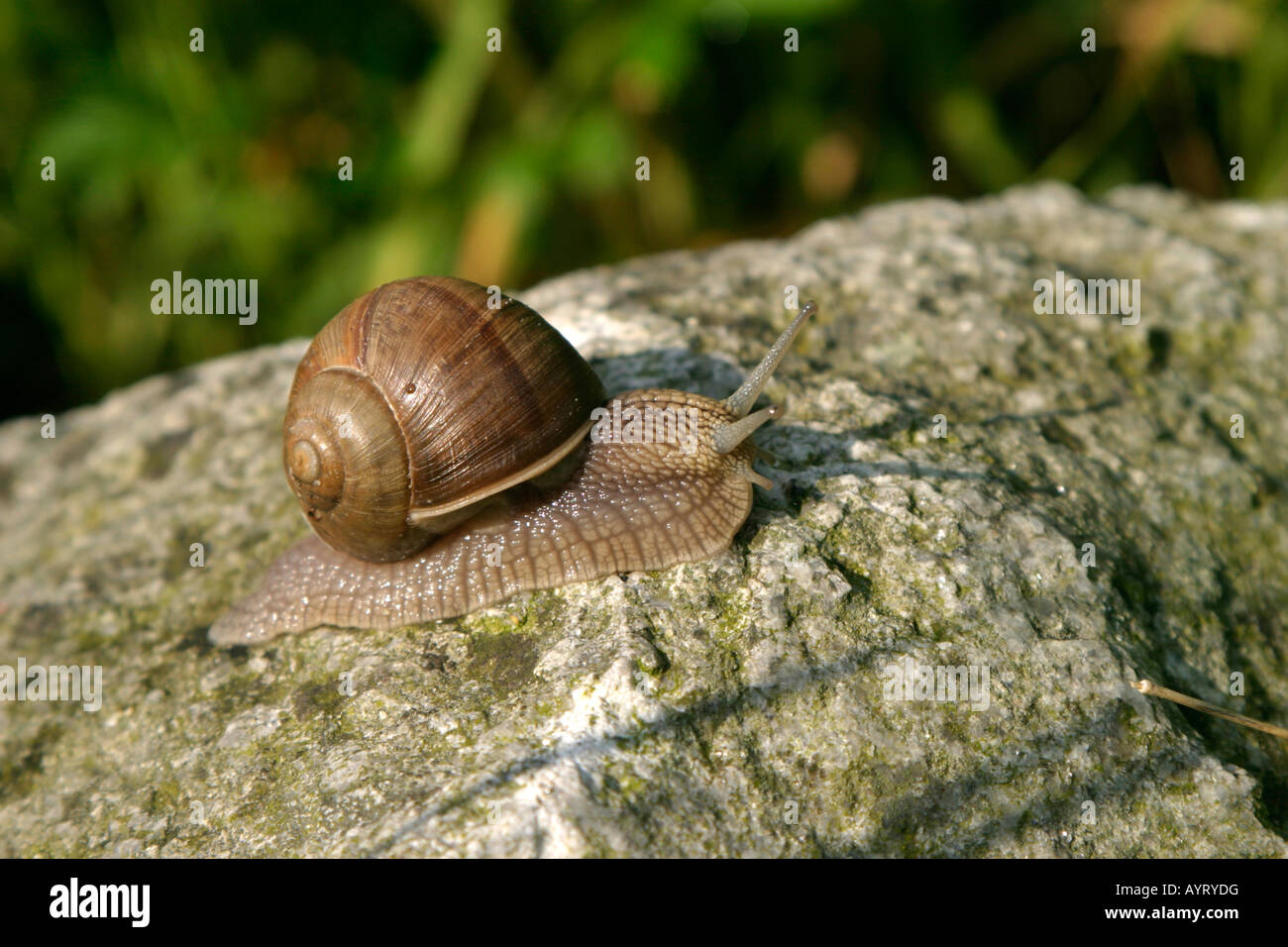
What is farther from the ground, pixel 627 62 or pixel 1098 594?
pixel 627 62

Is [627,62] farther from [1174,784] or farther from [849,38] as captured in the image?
[1174,784]

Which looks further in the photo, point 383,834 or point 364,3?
point 364,3

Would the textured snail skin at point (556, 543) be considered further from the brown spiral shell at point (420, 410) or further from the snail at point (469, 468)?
the brown spiral shell at point (420, 410)

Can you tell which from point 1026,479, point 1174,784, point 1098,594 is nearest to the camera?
point 1174,784

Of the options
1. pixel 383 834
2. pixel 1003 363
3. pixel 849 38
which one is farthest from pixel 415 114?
pixel 383 834

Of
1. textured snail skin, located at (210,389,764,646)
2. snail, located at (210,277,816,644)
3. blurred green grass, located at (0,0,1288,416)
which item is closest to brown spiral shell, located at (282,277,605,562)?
snail, located at (210,277,816,644)

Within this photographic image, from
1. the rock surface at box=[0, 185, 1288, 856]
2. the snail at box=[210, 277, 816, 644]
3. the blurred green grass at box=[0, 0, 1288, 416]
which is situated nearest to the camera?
the rock surface at box=[0, 185, 1288, 856]

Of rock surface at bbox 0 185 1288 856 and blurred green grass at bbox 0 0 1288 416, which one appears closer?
rock surface at bbox 0 185 1288 856

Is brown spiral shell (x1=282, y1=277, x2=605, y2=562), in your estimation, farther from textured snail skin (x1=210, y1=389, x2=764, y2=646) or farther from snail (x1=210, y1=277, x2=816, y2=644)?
textured snail skin (x1=210, y1=389, x2=764, y2=646)
